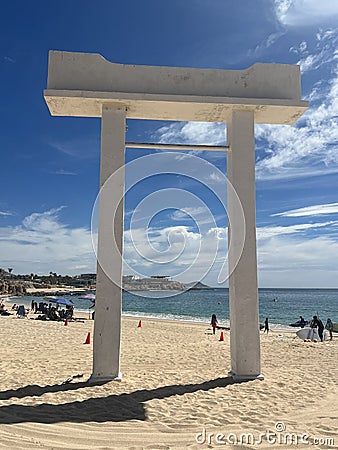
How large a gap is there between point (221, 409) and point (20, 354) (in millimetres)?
6262

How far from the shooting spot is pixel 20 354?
9.84 meters

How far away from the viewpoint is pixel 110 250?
6.92 metres

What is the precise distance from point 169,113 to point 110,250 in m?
2.78

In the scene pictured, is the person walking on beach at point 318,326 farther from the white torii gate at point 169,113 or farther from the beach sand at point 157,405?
the white torii gate at point 169,113

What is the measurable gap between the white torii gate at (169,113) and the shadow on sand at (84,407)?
0.85m

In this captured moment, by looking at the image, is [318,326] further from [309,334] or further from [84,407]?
[84,407]

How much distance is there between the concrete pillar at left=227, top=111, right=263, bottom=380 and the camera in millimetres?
6984

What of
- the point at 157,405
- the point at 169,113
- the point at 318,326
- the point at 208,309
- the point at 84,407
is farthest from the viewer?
the point at 208,309

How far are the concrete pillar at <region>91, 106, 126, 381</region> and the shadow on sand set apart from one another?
562 millimetres

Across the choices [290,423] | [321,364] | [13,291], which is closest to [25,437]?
[290,423]

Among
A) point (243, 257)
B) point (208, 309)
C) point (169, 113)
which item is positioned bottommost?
point (208, 309)

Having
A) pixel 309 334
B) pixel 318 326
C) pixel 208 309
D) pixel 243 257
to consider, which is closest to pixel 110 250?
pixel 243 257

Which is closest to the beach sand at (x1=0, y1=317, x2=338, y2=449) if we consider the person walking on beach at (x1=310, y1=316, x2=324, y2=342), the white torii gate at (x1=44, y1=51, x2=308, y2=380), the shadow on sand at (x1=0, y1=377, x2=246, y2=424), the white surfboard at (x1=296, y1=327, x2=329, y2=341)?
the shadow on sand at (x1=0, y1=377, x2=246, y2=424)

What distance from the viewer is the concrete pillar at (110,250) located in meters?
6.69
